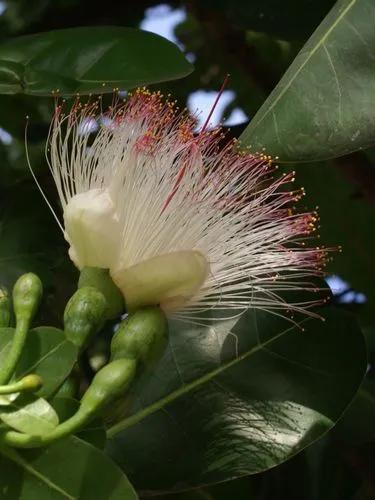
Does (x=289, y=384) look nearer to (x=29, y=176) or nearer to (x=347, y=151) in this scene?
A: (x=347, y=151)

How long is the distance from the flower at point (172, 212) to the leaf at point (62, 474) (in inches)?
8.7

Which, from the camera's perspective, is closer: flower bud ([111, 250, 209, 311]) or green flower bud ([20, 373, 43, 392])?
green flower bud ([20, 373, 43, 392])

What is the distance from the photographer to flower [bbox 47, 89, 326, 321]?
3.74 ft

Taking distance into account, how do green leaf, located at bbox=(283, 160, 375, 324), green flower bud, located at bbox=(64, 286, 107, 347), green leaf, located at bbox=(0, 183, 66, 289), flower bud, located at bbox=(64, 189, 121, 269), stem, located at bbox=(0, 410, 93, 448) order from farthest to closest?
green leaf, located at bbox=(283, 160, 375, 324) < green leaf, located at bbox=(0, 183, 66, 289) < flower bud, located at bbox=(64, 189, 121, 269) < green flower bud, located at bbox=(64, 286, 107, 347) < stem, located at bbox=(0, 410, 93, 448)

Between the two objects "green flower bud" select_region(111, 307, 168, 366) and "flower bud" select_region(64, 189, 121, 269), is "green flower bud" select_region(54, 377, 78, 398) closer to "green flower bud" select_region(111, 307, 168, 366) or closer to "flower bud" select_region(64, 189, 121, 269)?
"green flower bud" select_region(111, 307, 168, 366)

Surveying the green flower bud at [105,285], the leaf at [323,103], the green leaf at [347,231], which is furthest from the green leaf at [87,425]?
the green leaf at [347,231]

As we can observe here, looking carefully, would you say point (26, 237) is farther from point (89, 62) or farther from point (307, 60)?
point (307, 60)

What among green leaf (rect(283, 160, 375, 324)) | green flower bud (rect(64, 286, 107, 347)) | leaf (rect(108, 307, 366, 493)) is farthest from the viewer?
green leaf (rect(283, 160, 375, 324))

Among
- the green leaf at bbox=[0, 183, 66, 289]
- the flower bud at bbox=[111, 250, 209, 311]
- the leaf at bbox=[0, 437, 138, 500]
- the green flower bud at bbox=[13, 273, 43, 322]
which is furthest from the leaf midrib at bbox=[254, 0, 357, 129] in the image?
the green leaf at bbox=[0, 183, 66, 289]

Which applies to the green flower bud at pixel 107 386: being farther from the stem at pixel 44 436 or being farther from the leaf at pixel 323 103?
the leaf at pixel 323 103

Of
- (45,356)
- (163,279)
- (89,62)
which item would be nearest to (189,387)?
(163,279)

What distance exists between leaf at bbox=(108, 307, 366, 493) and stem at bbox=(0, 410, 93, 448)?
31cm

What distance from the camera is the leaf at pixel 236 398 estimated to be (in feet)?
4.07

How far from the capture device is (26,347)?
1.00m
